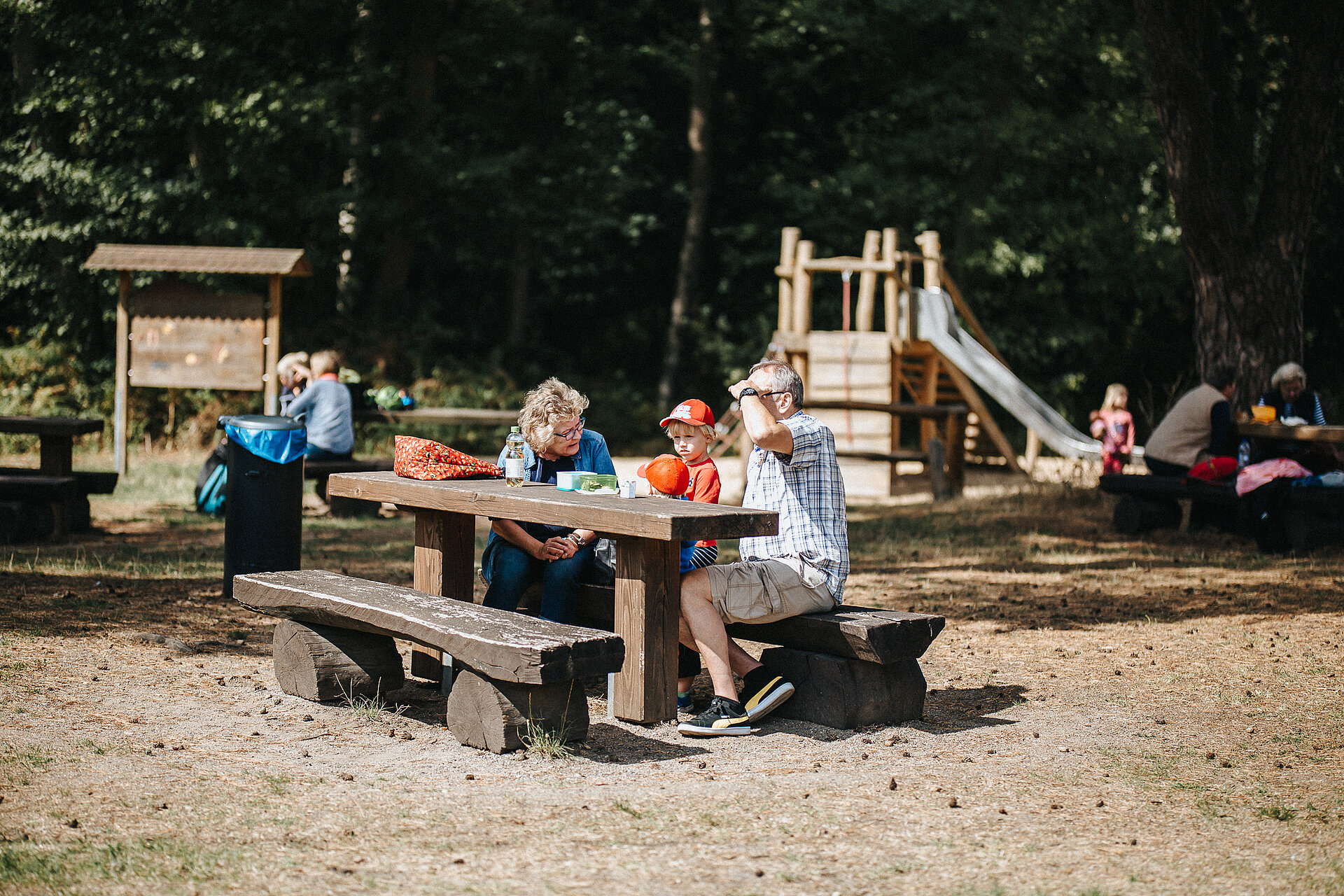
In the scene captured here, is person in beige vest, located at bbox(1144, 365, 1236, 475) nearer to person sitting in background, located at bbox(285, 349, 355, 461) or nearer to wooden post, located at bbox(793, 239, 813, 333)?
wooden post, located at bbox(793, 239, 813, 333)

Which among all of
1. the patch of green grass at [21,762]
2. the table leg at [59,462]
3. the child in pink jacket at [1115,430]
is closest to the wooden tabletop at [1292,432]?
the child in pink jacket at [1115,430]

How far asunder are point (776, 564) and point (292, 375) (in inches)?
297

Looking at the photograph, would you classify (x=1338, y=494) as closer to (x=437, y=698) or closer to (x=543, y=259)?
(x=437, y=698)

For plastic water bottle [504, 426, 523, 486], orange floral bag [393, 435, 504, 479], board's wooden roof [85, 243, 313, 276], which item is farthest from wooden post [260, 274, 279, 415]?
plastic water bottle [504, 426, 523, 486]

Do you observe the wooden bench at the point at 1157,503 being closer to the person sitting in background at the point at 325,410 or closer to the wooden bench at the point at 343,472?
the wooden bench at the point at 343,472

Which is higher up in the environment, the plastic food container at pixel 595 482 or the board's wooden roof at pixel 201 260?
the board's wooden roof at pixel 201 260

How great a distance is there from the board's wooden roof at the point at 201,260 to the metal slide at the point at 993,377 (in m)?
7.60

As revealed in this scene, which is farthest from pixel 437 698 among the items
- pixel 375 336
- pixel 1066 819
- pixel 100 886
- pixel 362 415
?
pixel 375 336

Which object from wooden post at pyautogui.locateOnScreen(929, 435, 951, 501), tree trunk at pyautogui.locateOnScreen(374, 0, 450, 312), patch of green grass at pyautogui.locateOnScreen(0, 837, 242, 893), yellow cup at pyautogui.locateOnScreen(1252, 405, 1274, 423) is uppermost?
tree trunk at pyautogui.locateOnScreen(374, 0, 450, 312)

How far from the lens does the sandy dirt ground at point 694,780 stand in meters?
3.46

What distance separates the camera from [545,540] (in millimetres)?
5551

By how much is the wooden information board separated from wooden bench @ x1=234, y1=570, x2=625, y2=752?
25.3ft

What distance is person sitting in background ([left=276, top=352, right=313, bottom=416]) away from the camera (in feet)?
37.4

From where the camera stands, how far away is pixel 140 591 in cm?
750
